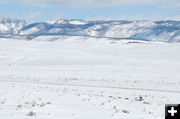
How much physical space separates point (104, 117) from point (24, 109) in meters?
3.34

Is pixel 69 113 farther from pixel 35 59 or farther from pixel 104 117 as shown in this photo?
pixel 35 59

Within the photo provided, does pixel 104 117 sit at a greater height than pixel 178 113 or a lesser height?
lesser

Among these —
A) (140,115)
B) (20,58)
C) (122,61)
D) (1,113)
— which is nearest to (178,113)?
(140,115)

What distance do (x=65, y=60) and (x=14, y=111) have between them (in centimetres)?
5490

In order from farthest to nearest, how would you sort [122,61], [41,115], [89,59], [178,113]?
[89,59] < [122,61] < [41,115] < [178,113]

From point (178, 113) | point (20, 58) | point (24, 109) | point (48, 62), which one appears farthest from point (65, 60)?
point (178, 113)

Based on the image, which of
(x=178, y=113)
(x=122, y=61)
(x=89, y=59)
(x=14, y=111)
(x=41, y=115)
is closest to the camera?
(x=178, y=113)

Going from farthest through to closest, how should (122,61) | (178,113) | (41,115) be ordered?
(122,61) → (41,115) → (178,113)

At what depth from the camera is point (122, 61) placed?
62.5 meters

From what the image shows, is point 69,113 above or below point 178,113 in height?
below

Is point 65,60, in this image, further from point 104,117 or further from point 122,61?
point 104,117

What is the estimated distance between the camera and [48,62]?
214 ft

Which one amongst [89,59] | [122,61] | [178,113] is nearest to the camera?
[178,113]

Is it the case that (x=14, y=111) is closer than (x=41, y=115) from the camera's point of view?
No
